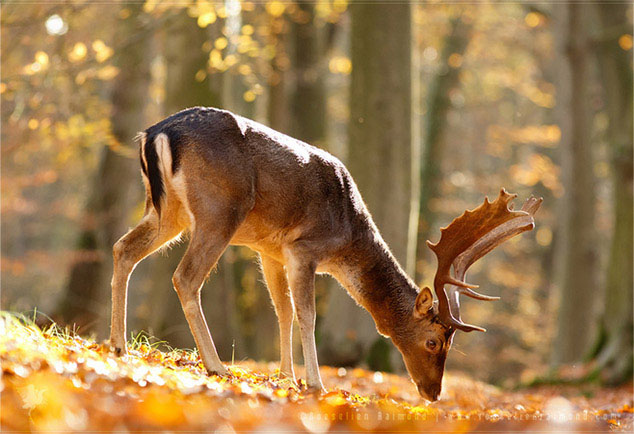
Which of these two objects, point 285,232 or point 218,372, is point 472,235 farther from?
point 218,372

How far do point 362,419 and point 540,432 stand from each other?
112 centimetres

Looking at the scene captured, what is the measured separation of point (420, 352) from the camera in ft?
26.7

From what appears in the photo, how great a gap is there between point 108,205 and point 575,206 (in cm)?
992

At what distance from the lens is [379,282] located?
26.6 feet

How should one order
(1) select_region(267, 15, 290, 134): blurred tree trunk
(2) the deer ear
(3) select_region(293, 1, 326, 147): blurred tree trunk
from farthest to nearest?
(3) select_region(293, 1, 326, 147): blurred tree trunk < (1) select_region(267, 15, 290, 134): blurred tree trunk < (2) the deer ear

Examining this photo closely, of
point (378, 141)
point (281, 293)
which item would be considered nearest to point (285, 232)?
point (281, 293)

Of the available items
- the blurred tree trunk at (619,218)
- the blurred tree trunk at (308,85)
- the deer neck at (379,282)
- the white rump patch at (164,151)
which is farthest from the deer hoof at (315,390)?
the blurred tree trunk at (308,85)

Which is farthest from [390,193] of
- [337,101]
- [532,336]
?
[532,336]

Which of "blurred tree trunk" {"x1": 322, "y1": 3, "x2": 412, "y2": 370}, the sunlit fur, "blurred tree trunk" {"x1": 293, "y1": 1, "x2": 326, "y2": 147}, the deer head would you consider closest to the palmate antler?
the deer head

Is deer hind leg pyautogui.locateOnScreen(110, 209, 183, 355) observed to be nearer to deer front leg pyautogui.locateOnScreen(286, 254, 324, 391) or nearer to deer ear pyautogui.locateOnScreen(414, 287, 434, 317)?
deer front leg pyautogui.locateOnScreen(286, 254, 324, 391)

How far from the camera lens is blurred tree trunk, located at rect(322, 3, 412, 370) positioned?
13.0 meters

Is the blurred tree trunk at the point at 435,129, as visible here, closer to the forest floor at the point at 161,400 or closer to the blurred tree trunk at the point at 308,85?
the blurred tree trunk at the point at 308,85

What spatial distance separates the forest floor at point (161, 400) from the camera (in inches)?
170

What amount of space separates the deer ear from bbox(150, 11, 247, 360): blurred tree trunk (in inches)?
241
